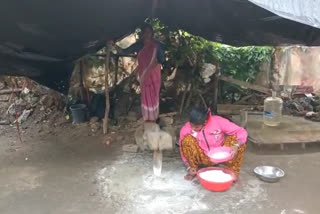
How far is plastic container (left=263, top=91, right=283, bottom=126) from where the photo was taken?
496 cm

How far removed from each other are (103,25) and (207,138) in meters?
1.42

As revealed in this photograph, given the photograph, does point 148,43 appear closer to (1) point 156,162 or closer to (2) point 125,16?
(2) point 125,16

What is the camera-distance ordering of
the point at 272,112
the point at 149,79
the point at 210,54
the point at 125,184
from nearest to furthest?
the point at 125,184
the point at 149,79
the point at 272,112
the point at 210,54

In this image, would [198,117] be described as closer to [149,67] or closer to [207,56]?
[149,67]

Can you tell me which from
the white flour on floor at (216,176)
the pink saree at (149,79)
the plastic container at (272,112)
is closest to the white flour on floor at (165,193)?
the white flour on floor at (216,176)

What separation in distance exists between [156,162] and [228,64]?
2.67 meters

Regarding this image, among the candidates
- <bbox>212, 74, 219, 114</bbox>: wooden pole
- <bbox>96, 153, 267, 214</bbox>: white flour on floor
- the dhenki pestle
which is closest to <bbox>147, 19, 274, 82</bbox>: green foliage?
<bbox>212, 74, 219, 114</bbox>: wooden pole

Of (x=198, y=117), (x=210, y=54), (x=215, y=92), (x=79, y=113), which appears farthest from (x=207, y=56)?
(x=198, y=117)

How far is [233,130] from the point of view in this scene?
134 inches

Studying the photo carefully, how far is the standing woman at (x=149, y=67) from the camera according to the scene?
464 centimetres

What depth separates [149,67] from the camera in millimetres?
4715

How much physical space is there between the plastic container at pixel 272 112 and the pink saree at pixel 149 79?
1.44 meters

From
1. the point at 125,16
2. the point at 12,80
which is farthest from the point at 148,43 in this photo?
the point at 12,80

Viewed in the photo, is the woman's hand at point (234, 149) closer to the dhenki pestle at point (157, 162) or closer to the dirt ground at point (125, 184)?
the dirt ground at point (125, 184)
